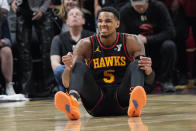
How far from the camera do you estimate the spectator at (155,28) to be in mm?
7258

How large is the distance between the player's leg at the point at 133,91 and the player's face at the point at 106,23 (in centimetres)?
38

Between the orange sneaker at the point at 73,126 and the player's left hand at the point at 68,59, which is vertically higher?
the player's left hand at the point at 68,59

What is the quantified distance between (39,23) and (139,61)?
3.77m

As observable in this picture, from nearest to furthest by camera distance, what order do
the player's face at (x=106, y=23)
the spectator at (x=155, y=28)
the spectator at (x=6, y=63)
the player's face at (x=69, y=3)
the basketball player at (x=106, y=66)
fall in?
the basketball player at (x=106, y=66)
the player's face at (x=106, y=23)
the spectator at (x=6, y=63)
the player's face at (x=69, y=3)
the spectator at (x=155, y=28)

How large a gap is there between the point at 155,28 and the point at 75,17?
1.57m

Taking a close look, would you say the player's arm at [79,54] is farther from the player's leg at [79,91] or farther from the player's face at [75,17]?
the player's face at [75,17]

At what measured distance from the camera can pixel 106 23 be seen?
391 centimetres

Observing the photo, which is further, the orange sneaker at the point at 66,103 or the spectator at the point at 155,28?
the spectator at the point at 155,28

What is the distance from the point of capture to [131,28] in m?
7.35

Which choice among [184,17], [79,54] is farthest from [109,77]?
[184,17]

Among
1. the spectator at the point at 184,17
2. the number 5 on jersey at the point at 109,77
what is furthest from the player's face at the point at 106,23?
the spectator at the point at 184,17

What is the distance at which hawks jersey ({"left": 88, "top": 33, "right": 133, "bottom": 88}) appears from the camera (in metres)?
3.92

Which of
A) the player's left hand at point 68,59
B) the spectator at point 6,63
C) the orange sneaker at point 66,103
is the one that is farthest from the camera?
the spectator at point 6,63

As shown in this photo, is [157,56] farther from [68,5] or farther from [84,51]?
[84,51]
